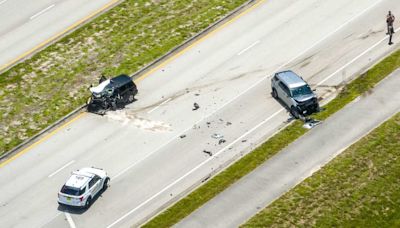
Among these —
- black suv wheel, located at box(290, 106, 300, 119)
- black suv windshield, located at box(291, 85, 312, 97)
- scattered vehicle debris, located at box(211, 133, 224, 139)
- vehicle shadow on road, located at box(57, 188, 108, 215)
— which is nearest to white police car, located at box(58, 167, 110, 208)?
vehicle shadow on road, located at box(57, 188, 108, 215)

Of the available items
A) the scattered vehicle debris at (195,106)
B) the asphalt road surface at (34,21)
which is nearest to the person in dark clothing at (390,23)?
the scattered vehicle debris at (195,106)

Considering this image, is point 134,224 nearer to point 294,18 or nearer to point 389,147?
point 389,147

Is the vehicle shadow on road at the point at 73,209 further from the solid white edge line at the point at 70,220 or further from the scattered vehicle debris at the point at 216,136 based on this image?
the scattered vehicle debris at the point at 216,136

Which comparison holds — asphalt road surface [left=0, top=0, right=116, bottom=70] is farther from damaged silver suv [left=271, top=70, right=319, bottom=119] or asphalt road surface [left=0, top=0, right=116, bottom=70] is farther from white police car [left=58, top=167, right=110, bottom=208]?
damaged silver suv [left=271, top=70, right=319, bottom=119]

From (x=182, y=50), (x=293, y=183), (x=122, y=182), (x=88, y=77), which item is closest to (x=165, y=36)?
(x=182, y=50)

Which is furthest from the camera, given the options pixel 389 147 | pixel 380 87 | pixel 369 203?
pixel 380 87
